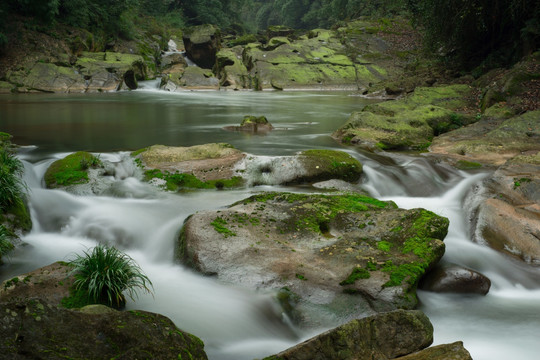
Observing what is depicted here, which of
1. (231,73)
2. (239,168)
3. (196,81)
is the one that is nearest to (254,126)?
(239,168)

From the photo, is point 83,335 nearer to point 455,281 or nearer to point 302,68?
point 455,281

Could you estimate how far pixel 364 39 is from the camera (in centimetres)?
4594

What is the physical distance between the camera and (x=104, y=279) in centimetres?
409

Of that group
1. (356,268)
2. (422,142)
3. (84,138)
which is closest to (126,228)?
(356,268)

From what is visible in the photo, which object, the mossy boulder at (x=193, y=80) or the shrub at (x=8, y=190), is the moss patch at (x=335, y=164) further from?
the mossy boulder at (x=193, y=80)

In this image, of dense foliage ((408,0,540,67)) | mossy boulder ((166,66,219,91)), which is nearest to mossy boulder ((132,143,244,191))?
dense foliage ((408,0,540,67))

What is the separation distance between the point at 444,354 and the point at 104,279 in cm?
315

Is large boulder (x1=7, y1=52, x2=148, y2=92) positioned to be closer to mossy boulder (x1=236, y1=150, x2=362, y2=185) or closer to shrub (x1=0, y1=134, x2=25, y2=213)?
shrub (x1=0, y1=134, x2=25, y2=213)

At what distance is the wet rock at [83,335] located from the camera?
218 centimetres

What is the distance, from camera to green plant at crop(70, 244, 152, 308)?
4.02 meters

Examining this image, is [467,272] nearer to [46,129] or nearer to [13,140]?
[13,140]

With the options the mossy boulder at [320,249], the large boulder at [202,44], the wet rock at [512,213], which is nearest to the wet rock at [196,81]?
the large boulder at [202,44]

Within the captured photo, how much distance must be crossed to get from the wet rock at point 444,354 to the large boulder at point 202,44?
140ft

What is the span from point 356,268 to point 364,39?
45648mm
